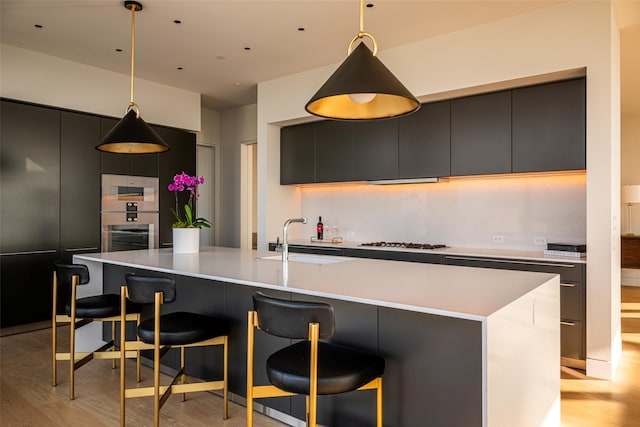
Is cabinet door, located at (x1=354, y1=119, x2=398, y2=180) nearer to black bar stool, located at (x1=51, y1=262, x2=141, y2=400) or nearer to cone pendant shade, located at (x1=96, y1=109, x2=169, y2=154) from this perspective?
cone pendant shade, located at (x1=96, y1=109, x2=169, y2=154)

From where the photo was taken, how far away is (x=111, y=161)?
501cm

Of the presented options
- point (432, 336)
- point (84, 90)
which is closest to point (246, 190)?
point (84, 90)

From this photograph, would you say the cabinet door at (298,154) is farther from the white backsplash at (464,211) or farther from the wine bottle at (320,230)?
the wine bottle at (320,230)

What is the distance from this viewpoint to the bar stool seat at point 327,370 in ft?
5.42

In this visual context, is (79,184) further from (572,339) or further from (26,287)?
(572,339)

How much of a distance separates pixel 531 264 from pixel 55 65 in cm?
501

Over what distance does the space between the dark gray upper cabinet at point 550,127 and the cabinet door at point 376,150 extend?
3.88ft

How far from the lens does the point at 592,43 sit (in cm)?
320

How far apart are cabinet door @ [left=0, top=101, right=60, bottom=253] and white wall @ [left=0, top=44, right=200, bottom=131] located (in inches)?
6.8

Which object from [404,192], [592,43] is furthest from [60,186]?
[592,43]

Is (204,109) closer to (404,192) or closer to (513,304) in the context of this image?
(404,192)

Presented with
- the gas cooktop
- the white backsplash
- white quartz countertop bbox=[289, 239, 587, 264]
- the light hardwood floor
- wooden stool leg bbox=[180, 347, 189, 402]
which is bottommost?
the light hardwood floor

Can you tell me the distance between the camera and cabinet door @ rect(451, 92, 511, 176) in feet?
12.3

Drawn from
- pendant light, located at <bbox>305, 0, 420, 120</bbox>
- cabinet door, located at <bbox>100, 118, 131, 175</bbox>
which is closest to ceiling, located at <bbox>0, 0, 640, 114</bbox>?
cabinet door, located at <bbox>100, 118, 131, 175</bbox>
